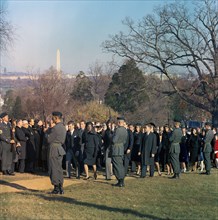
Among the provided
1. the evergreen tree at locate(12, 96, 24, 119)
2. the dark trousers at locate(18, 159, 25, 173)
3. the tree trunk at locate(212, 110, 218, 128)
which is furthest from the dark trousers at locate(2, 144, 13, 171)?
the evergreen tree at locate(12, 96, 24, 119)

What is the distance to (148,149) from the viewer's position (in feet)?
51.2

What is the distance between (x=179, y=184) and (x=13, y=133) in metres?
5.73

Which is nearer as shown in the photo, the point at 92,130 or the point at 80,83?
the point at 92,130

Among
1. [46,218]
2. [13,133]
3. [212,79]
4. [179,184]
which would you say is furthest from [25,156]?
[212,79]

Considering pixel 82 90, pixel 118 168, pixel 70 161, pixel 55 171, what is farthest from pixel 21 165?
pixel 82 90

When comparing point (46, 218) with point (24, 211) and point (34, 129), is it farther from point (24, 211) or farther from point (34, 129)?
point (34, 129)

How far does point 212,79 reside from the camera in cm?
3291

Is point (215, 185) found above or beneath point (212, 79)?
beneath

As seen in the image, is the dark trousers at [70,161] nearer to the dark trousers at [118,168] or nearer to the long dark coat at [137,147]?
the dark trousers at [118,168]

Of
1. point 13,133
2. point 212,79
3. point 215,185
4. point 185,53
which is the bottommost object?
point 215,185

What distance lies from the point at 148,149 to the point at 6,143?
4.79 metres

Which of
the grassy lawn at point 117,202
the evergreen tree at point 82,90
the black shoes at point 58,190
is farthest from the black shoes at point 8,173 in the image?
the evergreen tree at point 82,90

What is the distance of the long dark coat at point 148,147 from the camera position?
609 inches

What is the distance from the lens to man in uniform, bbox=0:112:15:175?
47.8 feet
